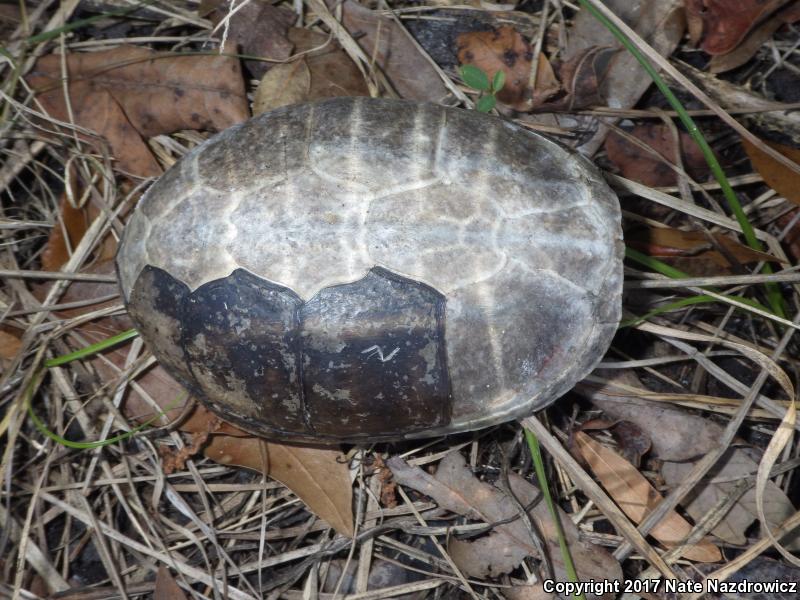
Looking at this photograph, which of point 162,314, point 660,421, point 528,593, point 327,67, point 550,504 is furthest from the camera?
point 327,67

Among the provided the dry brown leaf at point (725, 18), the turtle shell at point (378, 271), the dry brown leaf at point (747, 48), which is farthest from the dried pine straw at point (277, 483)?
the turtle shell at point (378, 271)

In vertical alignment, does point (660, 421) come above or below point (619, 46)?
below

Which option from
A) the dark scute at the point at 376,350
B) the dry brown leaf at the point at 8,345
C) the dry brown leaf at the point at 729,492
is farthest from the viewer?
the dry brown leaf at the point at 8,345

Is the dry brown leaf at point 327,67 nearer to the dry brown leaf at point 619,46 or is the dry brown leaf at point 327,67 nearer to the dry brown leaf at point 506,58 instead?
the dry brown leaf at point 506,58

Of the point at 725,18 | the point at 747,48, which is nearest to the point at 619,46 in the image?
the point at 725,18

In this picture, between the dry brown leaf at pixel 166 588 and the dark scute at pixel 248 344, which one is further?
the dry brown leaf at pixel 166 588

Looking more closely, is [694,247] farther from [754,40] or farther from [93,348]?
[93,348]

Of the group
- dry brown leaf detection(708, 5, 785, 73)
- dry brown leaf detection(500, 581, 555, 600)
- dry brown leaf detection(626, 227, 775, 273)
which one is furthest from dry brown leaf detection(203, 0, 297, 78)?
dry brown leaf detection(500, 581, 555, 600)
